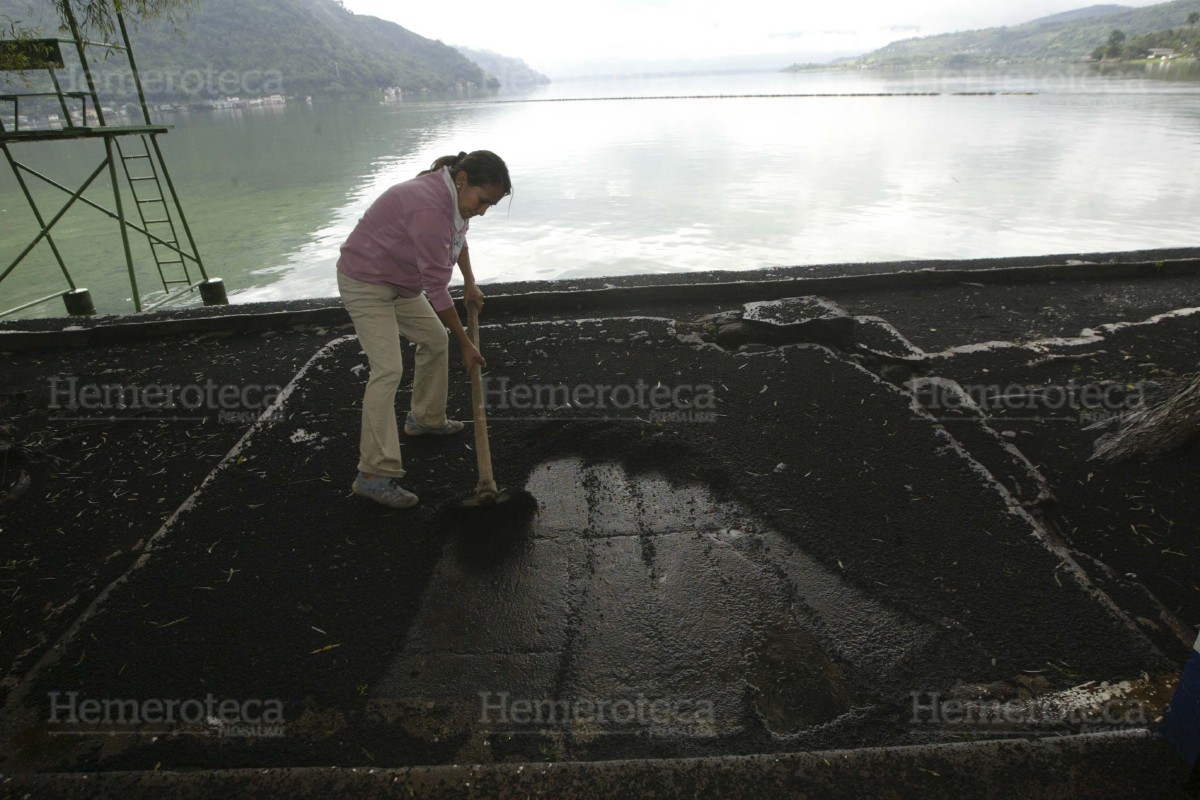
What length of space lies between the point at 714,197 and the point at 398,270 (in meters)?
14.9

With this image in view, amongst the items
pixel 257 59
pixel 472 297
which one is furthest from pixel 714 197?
pixel 257 59

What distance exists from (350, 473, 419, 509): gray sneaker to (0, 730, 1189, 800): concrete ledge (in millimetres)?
1375

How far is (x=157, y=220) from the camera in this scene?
1051 cm

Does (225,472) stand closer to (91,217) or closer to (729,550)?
(729,550)

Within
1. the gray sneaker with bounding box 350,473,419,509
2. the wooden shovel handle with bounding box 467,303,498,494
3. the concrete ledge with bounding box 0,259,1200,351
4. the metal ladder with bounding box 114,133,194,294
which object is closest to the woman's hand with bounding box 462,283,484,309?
the wooden shovel handle with bounding box 467,303,498,494

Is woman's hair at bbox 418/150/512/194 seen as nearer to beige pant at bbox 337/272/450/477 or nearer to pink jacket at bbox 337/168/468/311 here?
pink jacket at bbox 337/168/468/311

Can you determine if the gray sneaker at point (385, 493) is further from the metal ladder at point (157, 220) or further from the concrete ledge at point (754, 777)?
the metal ladder at point (157, 220)

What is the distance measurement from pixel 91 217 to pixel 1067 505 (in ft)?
72.4

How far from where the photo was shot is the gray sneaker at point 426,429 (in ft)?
11.7

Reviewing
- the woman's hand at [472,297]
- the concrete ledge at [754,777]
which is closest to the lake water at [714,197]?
the woman's hand at [472,297]

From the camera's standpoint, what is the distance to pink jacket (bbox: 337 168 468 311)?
8.98ft

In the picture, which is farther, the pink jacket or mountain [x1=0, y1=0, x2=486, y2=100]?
mountain [x1=0, y1=0, x2=486, y2=100]

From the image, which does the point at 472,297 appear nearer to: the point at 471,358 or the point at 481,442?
the point at 471,358

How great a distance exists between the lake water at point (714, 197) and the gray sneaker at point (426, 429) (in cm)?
478
